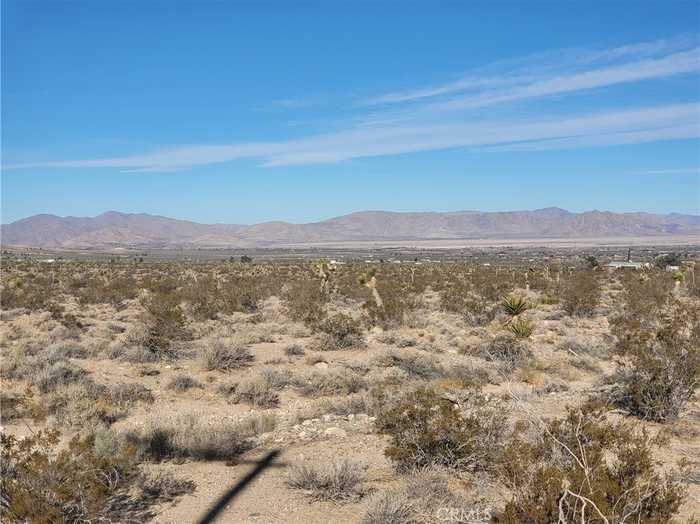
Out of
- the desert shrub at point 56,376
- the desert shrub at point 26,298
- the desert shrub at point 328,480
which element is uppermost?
the desert shrub at point 26,298

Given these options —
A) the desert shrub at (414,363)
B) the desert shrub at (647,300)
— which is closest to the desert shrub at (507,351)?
the desert shrub at (414,363)

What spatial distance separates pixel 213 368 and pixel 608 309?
18182mm

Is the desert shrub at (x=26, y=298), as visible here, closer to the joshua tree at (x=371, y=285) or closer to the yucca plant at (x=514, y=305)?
the joshua tree at (x=371, y=285)

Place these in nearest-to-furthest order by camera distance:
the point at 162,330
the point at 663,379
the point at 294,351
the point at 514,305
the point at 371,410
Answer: the point at 663,379, the point at 371,410, the point at 294,351, the point at 162,330, the point at 514,305

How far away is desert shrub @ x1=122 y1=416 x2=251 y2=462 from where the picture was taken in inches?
317

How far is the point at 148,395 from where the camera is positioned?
11.4m

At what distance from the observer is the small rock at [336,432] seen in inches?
353

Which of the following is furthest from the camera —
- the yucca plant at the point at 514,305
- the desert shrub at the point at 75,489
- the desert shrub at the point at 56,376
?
the yucca plant at the point at 514,305

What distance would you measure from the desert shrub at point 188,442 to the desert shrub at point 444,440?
8.14ft

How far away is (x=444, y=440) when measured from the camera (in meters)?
7.37

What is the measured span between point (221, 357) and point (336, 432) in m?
5.86

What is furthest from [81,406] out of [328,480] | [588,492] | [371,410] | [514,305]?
[514,305]

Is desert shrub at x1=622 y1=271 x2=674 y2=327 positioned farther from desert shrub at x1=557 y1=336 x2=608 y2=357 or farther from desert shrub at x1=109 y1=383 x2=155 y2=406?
desert shrub at x1=109 y1=383 x2=155 y2=406

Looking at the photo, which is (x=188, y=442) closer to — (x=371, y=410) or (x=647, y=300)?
(x=371, y=410)
